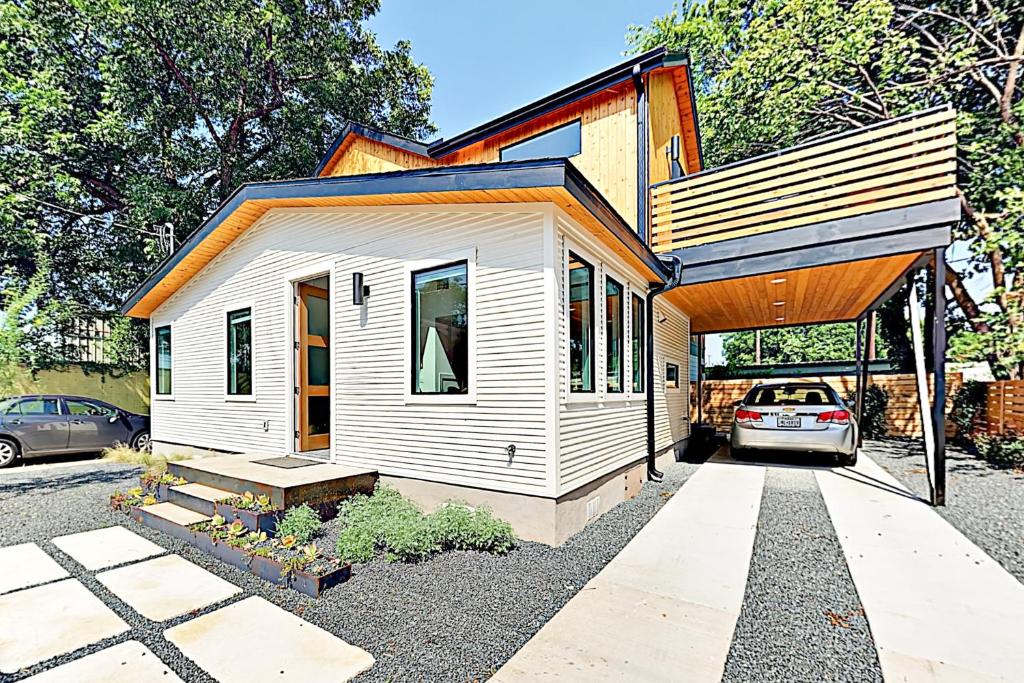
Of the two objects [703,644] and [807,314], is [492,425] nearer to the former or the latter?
[703,644]

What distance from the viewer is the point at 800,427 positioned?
7.38m

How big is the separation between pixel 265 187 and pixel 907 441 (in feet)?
42.5

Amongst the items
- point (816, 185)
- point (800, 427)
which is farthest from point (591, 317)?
point (800, 427)

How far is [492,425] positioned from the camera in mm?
4504

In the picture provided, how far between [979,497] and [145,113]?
19747mm

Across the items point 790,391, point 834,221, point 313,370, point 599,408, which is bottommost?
point 790,391

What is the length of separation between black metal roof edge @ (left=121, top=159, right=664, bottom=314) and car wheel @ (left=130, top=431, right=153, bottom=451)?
6.40 metres

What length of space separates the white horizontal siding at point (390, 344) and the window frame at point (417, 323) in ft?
0.10

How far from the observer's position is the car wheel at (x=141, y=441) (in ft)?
33.4

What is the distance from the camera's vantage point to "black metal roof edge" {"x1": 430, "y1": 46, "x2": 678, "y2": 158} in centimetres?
705

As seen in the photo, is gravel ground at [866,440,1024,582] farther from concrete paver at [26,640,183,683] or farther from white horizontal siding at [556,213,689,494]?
concrete paver at [26,640,183,683]

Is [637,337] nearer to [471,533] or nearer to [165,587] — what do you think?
[471,533]

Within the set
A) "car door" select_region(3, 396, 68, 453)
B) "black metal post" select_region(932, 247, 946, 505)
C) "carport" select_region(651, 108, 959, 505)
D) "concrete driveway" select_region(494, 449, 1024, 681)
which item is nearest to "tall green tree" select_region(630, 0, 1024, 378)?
"carport" select_region(651, 108, 959, 505)

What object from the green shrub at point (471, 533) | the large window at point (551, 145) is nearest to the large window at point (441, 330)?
the green shrub at point (471, 533)
